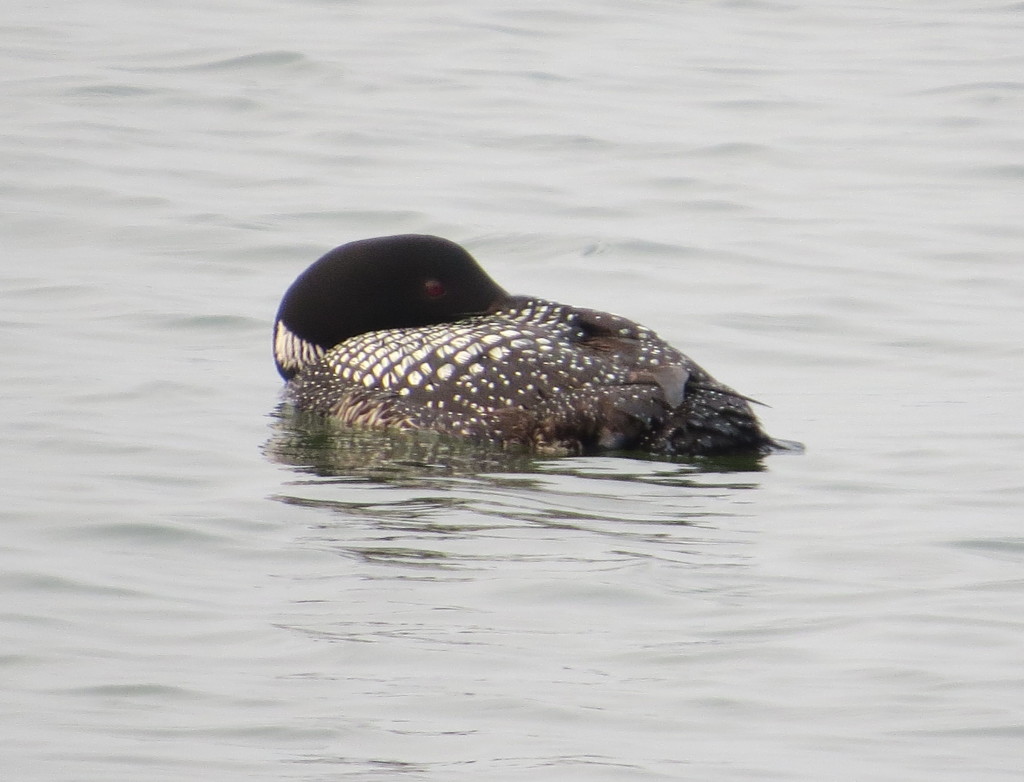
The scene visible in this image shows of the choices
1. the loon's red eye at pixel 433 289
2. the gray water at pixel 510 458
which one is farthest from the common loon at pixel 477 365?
the gray water at pixel 510 458

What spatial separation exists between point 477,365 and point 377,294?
85 cm

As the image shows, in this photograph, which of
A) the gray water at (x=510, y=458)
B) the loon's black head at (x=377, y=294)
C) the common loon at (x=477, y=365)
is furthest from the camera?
the loon's black head at (x=377, y=294)

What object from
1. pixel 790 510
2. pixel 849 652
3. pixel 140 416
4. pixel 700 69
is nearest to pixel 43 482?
pixel 140 416

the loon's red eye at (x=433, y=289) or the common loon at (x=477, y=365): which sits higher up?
the loon's red eye at (x=433, y=289)

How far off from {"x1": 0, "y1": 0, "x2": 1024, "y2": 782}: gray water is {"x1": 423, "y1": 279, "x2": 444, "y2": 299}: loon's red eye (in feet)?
2.08

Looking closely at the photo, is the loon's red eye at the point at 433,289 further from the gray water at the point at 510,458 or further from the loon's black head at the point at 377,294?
the gray water at the point at 510,458

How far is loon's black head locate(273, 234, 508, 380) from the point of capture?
22.9 feet

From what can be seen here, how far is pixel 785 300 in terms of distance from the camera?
8.95 m

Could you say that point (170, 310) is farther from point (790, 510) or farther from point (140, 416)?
point (790, 510)

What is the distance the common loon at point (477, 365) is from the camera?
243 inches

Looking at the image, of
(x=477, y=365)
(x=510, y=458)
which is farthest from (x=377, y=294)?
(x=510, y=458)

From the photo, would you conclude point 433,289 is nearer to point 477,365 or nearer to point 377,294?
point 377,294

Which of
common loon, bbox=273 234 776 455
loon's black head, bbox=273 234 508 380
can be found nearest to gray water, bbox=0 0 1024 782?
common loon, bbox=273 234 776 455

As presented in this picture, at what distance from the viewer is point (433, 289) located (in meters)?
7.00
